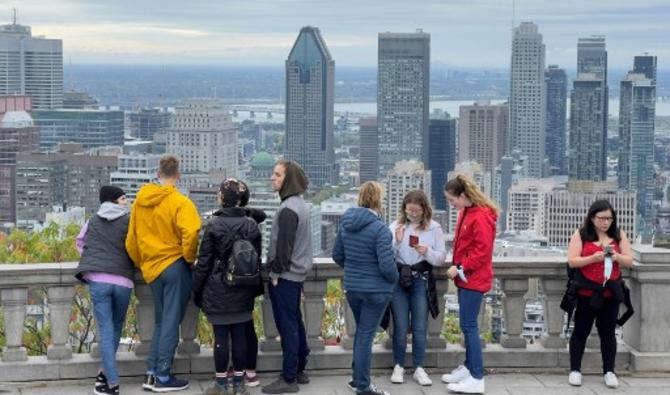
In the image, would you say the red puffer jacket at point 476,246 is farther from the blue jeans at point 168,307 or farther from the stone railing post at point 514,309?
the blue jeans at point 168,307

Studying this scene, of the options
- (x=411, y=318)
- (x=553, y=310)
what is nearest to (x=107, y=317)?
(x=411, y=318)

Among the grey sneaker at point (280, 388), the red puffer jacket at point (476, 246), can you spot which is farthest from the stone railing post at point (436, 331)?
the grey sneaker at point (280, 388)

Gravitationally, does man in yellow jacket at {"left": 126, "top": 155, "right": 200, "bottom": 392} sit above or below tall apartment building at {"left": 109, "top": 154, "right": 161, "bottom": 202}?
above

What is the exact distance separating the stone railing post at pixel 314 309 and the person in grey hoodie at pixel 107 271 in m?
1.40

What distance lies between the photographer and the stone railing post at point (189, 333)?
10.3m

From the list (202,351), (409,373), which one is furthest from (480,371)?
(202,351)

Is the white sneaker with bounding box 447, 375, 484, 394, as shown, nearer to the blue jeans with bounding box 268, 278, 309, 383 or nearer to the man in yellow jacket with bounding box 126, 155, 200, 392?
the blue jeans with bounding box 268, 278, 309, 383

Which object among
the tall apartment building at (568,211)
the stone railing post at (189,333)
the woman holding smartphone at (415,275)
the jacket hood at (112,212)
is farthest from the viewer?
the tall apartment building at (568,211)

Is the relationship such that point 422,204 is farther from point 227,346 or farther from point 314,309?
point 227,346

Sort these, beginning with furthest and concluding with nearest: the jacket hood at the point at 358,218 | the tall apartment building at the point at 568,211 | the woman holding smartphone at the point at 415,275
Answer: the tall apartment building at the point at 568,211
the woman holding smartphone at the point at 415,275
the jacket hood at the point at 358,218

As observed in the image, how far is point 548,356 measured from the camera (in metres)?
10.7

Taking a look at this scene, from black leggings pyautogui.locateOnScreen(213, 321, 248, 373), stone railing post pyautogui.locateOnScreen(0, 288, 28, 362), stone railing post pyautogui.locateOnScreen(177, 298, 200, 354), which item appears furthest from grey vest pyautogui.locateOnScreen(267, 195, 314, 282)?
stone railing post pyautogui.locateOnScreen(0, 288, 28, 362)

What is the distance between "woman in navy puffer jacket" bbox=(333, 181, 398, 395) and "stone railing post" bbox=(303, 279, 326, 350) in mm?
618

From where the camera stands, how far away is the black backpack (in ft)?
31.1
